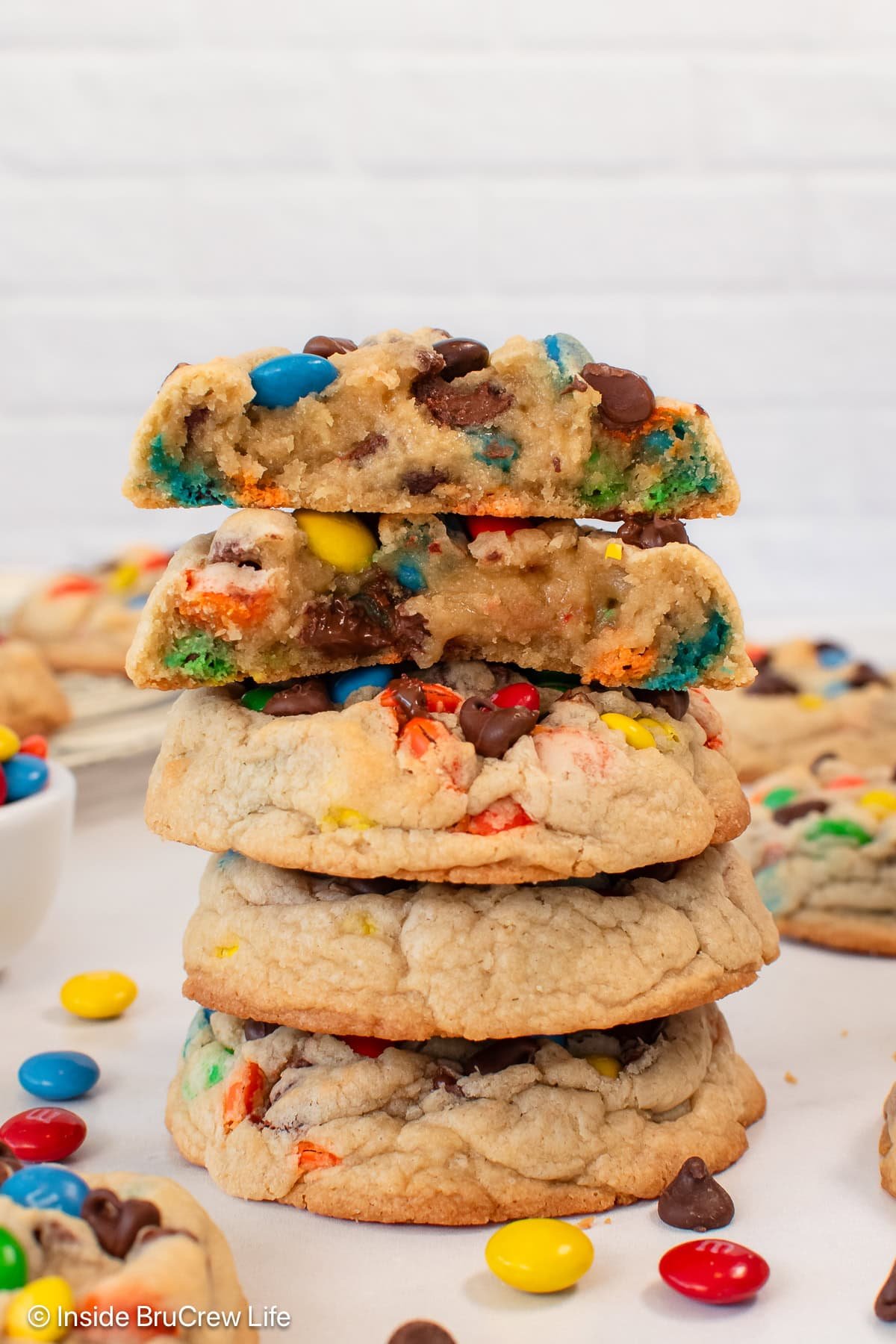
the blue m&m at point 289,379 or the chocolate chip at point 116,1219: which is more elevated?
the blue m&m at point 289,379

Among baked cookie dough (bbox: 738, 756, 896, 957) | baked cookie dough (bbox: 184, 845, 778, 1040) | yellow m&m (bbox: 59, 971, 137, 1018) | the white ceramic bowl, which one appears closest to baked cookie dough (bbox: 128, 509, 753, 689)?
baked cookie dough (bbox: 184, 845, 778, 1040)

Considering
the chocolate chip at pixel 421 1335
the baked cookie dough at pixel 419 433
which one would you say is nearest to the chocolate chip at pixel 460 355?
the baked cookie dough at pixel 419 433

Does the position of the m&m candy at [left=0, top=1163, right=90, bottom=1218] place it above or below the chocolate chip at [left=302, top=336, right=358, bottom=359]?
below

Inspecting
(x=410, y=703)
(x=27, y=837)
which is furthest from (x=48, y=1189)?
(x=27, y=837)

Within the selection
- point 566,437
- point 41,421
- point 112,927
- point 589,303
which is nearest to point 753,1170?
point 566,437

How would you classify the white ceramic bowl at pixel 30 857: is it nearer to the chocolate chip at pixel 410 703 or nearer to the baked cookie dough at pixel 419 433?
the baked cookie dough at pixel 419 433

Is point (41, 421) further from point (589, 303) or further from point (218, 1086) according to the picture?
point (218, 1086)

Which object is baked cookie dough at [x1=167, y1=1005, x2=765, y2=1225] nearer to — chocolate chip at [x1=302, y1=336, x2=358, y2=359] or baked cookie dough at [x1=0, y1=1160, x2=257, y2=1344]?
baked cookie dough at [x1=0, y1=1160, x2=257, y2=1344]
